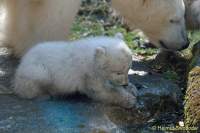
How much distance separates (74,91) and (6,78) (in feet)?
2.71

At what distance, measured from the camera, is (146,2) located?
540 centimetres

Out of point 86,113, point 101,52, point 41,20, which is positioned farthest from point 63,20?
point 86,113

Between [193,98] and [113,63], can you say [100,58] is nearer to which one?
[113,63]

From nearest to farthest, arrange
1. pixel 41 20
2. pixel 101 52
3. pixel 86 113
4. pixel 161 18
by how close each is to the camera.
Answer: pixel 86 113 < pixel 101 52 < pixel 41 20 < pixel 161 18

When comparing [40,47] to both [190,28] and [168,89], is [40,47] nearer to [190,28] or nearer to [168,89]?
[168,89]

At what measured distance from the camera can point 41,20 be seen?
16.2 feet

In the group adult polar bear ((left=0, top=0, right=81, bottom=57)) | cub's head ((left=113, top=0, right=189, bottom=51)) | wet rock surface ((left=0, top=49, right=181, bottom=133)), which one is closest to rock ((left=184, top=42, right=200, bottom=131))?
wet rock surface ((left=0, top=49, right=181, bottom=133))

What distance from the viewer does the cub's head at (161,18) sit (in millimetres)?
5375

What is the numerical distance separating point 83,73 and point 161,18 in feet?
4.83

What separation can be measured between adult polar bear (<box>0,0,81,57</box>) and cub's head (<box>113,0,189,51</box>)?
24.4 inches

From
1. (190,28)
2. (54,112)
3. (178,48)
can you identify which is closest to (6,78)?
(54,112)

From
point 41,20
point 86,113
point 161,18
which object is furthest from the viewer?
point 161,18

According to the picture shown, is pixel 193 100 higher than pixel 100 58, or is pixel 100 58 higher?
pixel 100 58

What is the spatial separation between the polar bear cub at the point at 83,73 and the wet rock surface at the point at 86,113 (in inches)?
3.1
